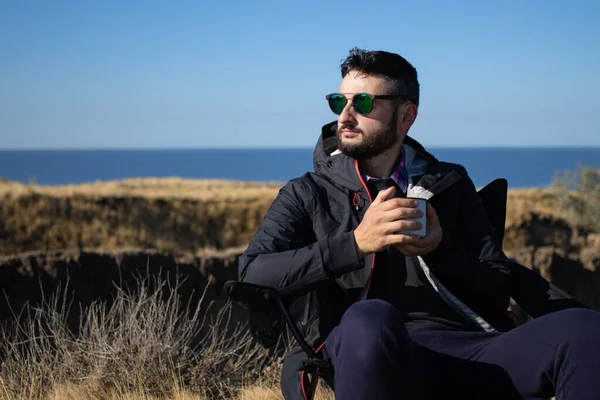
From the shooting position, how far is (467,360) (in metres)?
2.80

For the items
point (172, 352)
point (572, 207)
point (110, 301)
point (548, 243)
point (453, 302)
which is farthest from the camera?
point (572, 207)

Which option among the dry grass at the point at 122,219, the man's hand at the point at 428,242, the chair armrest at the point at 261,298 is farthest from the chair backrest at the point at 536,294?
the dry grass at the point at 122,219

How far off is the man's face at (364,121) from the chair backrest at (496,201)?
0.68m

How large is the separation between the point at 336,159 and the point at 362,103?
242 mm

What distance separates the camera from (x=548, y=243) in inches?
912

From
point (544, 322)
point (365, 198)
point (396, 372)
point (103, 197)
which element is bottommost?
point (103, 197)

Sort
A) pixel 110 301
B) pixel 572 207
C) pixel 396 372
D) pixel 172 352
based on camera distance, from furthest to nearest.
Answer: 1. pixel 572 207
2. pixel 110 301
3. pixel 172 352
4. pixel 396 372

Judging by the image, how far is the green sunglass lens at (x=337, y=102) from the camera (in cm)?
324

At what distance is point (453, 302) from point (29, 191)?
21.8m

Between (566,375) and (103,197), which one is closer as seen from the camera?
(566,375)

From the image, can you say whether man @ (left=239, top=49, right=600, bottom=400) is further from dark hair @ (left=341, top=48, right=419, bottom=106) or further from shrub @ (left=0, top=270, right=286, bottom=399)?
shrub @ (left=0, top=270, right=286, bottom=399)

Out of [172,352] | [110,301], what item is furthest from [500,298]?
[110,301]

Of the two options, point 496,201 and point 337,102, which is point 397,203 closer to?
point 337,102

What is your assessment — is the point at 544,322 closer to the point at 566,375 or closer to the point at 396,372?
the point at 566,375
